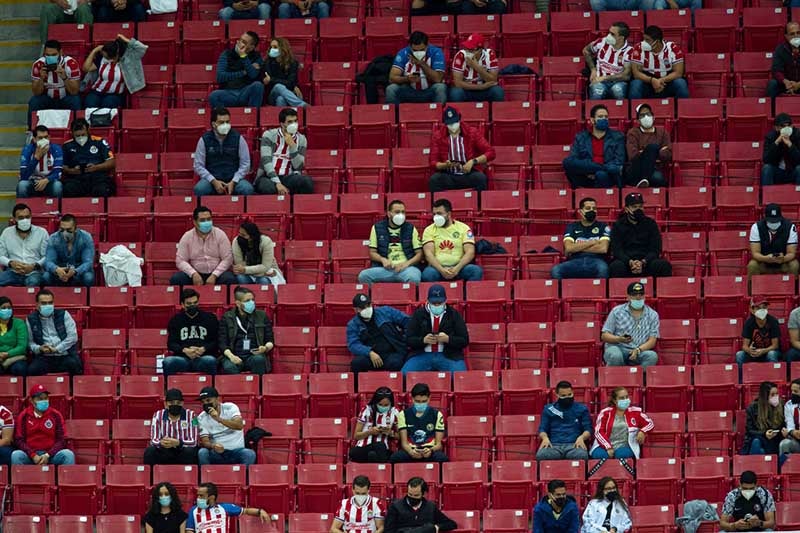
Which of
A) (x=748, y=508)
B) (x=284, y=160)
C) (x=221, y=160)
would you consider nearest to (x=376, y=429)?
(x=748, y=508)

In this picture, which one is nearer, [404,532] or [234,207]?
[404,532]

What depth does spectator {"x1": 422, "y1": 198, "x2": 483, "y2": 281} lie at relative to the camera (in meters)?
20.8

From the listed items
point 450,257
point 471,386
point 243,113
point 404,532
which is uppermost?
point 243,113

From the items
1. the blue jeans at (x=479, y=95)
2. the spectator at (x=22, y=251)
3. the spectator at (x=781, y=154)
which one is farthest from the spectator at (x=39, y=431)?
the spectator at (x=781, y=154)

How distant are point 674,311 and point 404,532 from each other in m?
4.47

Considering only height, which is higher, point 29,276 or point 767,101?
point 767,101

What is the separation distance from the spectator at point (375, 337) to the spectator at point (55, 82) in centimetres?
530

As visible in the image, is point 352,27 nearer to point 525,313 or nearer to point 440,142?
point 440,142

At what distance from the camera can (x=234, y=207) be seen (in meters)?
21.9

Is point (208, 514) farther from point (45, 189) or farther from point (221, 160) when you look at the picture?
point (45, 189)

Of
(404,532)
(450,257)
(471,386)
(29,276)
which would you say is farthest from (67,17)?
(404,532)

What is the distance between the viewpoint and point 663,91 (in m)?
22.7

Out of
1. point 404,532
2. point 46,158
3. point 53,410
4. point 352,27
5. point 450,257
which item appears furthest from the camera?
point 352,27

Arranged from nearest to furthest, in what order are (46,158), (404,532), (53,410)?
(404,532)
(53,410)
(46,158)
